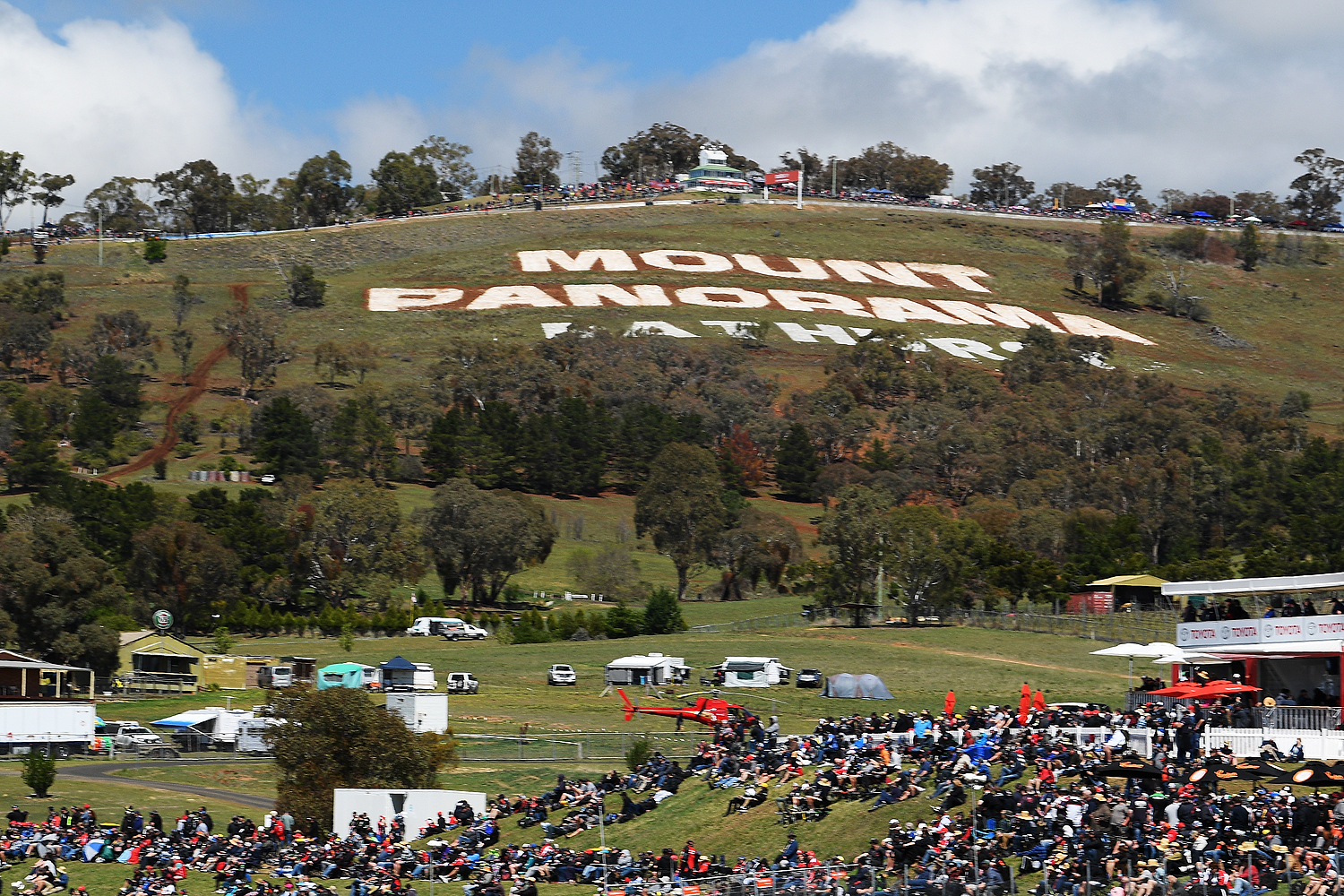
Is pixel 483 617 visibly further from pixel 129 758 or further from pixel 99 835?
pixel 99 835

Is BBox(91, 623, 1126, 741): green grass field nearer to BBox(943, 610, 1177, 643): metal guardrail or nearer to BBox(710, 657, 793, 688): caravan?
BBox(710, 657, 793, 688): caravan

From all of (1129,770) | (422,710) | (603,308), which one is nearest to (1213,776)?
(1129,770)

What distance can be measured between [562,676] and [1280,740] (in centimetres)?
3544

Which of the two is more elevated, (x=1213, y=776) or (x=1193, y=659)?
(x=1193, y=659)

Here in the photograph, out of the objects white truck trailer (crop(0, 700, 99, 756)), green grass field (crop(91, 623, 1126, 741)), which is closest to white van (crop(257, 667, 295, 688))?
green grass field (crop(91, 623, 1126, 741))

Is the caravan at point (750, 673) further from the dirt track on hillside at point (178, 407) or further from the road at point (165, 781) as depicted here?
the dirt track on hillside at point (178, 407)

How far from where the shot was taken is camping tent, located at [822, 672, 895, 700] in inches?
2203

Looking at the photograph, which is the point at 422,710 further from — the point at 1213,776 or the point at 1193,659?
the point at 1213,776

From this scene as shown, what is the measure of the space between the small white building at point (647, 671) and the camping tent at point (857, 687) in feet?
20.7

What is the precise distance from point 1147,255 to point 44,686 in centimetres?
16837

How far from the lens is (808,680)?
59.8m

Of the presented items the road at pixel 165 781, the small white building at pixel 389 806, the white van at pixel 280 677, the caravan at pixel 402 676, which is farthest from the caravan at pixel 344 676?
the small white building at pixel 389 806

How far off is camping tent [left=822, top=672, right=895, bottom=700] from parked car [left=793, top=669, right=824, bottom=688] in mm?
2608

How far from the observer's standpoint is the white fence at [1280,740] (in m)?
30.0
